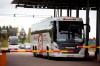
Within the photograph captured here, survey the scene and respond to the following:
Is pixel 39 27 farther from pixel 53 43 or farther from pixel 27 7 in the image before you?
pixel 27 7

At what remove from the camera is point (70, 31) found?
31797mm

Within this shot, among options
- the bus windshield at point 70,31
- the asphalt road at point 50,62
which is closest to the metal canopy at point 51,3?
the bus windshield at point 70,31

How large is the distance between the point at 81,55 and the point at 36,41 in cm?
869

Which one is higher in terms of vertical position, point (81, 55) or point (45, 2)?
point (45, 2)

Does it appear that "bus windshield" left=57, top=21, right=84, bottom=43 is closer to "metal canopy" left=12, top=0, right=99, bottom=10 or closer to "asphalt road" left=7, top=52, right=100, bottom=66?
"asphalt road" left=7, top=52, right=100, bottom=66

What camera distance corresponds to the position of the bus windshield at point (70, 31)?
3161 cm

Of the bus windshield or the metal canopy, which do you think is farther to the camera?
the metal canopy

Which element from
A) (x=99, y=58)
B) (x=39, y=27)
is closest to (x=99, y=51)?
(x=99, y=58)

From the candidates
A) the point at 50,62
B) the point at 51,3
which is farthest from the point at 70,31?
the point at 51,3

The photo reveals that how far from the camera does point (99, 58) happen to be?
115ft

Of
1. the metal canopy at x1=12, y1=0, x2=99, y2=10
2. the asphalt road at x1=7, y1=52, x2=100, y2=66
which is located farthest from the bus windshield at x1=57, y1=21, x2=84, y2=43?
the metal canopy at x1=12, y1=0, x2=99, y2=10

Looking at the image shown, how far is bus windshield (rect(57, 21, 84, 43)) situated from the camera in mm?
31609

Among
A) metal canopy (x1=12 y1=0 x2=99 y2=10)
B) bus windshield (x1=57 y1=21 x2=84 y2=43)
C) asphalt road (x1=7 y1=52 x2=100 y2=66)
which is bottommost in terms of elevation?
asphalt road (x1=7 y1=52 x2=100 y2=66)

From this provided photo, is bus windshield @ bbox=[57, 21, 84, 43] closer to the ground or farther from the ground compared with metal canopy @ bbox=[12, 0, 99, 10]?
closer to the ground
